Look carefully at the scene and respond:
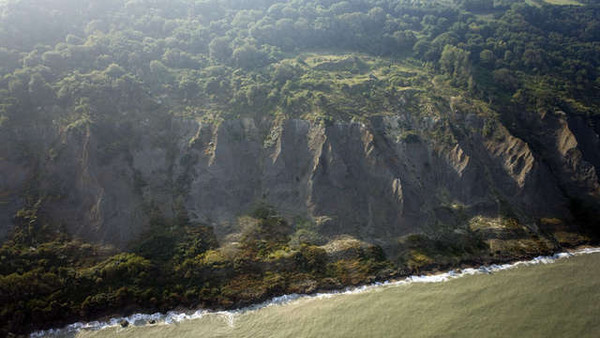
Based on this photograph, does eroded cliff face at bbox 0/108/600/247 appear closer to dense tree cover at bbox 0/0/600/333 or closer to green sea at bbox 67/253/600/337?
dense tree cover at bbox 0/0/600/333

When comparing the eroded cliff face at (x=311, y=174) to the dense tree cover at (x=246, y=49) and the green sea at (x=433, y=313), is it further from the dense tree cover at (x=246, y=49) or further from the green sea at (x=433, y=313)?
the green sea at (x=433, y=313)

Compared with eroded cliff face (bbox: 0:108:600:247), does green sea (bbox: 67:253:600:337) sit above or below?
below

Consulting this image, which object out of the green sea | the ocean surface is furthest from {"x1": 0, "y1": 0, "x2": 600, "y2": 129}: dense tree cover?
the green sea

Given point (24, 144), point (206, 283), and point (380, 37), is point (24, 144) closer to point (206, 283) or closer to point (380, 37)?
point (206, 283)

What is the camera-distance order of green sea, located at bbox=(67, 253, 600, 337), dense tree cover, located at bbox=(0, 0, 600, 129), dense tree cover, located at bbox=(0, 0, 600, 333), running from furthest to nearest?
dense tree cover, located at bbox=(0, 0, 600, 129) < dense tree cover, located at bbox=(0, 0, 600, 333) < green sea, located at bbox=(67, 253, 600, 337)

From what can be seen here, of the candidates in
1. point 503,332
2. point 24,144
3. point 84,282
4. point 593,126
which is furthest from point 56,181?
point 593,126

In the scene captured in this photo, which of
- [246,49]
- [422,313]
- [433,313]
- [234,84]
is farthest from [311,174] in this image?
[246,49]

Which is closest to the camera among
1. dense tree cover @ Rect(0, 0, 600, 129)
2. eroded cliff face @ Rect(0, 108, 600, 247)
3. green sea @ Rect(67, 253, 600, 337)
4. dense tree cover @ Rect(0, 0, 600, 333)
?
green sea @ Rect(67, 253, 600, 337)
